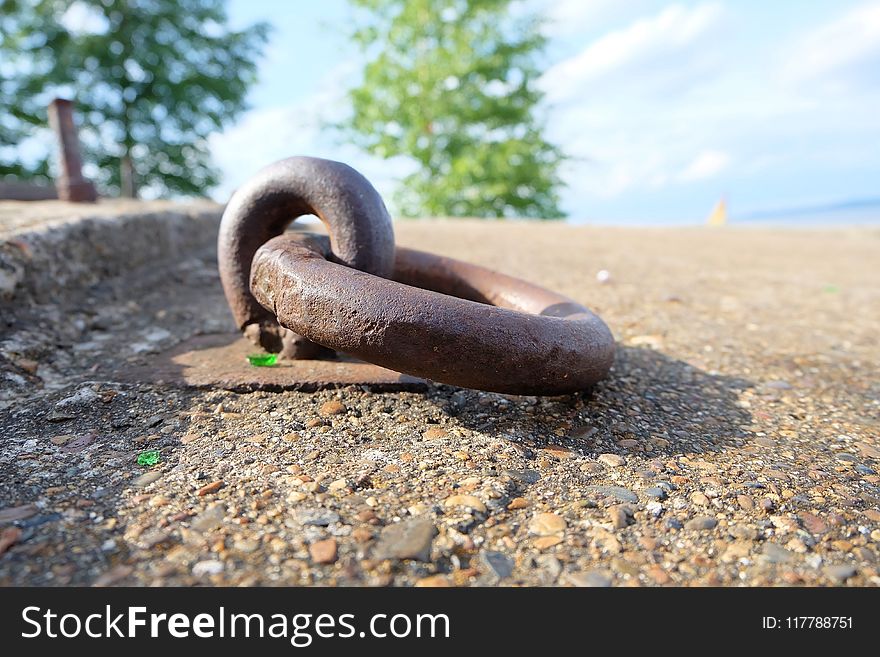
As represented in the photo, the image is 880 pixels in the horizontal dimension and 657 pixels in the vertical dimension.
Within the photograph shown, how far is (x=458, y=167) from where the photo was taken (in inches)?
663

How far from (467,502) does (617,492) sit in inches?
16.4

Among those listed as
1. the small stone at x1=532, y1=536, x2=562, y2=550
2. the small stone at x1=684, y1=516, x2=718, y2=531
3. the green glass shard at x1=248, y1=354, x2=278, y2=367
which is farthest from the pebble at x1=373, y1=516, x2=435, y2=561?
the green glass shard at x1=248, y1=354, x2=278, y2=367

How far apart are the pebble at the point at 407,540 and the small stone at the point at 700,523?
0.64m

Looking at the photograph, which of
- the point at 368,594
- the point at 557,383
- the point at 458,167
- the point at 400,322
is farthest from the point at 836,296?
the point at 458,167

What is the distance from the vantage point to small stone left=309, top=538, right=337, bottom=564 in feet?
4.58

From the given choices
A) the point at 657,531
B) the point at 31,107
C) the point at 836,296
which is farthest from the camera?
the point at 31,107

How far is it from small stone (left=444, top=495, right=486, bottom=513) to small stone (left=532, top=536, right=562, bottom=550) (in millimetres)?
161

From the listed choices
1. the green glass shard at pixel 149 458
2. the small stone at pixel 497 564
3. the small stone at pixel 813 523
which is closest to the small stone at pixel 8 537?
the green glass shard at pixel 149 458

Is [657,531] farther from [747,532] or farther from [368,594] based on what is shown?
[368,594]

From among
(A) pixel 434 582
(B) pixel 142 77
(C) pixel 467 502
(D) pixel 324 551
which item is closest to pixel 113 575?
(D) pixel 324 551

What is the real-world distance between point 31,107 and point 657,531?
1780 centimetres

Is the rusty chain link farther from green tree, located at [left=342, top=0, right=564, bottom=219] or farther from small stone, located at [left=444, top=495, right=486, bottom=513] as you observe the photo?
green tree, located at [left=342, top=0, right=564, bottom=219]

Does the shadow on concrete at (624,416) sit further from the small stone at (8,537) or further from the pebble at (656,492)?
the small stone at (8,537)

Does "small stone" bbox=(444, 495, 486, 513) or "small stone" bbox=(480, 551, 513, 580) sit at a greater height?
"small stone" bbox=(444, 495, 486, 513)
